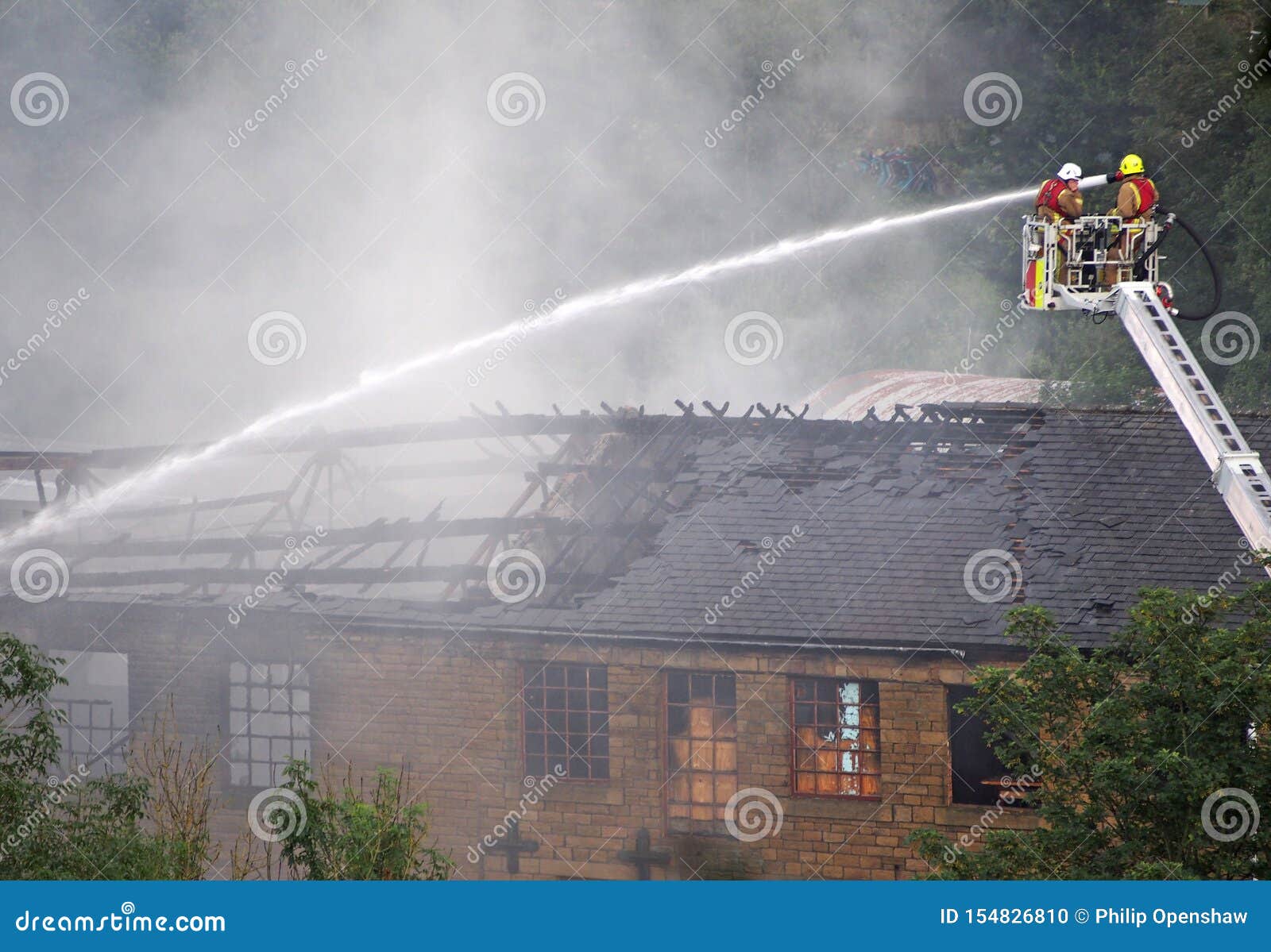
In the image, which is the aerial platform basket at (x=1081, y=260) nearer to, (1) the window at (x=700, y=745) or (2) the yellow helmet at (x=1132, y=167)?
(2) the yellow helmet at (x=1132, y=167)

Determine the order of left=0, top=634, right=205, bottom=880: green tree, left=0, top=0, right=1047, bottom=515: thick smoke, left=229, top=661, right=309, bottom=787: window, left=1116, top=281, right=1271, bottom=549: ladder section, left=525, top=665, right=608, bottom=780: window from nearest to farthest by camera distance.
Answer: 1. left=0, top=634, right=205, bottom=880: green tree
2. left=1116, top=281, right=1271, bottom=549: ladder section
3. left=525, top=665, right=608, bottom=780: window
4. left=229, top=661, right=309, bottom=787: window
5. left=0, top=0, right=1047, bottom=515: thick smoke

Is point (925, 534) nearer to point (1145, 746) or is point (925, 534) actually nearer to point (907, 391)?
point (1145, 746)

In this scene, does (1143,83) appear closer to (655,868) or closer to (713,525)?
(713,525)

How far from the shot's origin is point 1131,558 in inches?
629

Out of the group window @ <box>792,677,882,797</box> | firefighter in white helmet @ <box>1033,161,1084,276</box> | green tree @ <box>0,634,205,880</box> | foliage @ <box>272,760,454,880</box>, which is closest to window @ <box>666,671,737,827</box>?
window @ <box>792,677,882,797</box>

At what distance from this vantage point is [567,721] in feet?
56.1

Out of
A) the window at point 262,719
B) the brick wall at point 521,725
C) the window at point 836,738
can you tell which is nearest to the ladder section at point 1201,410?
the brick wall at point 521,725

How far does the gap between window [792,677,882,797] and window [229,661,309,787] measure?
227 inches

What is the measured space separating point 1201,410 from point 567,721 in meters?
8.18

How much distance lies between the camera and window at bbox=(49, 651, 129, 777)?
1859 centimetres

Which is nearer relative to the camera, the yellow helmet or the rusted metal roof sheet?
Result: the yellow helmet

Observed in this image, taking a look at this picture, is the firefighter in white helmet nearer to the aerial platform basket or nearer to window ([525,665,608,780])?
the aerial platform basket

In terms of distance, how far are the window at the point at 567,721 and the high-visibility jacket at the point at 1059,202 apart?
7160 mm

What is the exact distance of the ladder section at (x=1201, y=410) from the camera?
1102 cm
